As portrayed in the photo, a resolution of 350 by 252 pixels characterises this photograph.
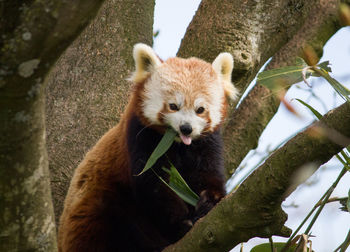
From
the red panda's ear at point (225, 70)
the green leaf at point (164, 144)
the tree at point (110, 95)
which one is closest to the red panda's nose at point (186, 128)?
the green leaf at point (164, 144)

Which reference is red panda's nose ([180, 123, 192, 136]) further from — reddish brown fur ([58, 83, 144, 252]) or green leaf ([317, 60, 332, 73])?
green leaf ([317, 60, 332, 73])

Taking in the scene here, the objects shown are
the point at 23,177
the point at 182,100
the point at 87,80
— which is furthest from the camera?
the point at 87,80

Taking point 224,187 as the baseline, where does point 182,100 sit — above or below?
above

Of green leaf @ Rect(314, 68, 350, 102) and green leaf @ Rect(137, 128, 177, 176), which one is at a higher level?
green leaf @ Rect(314, 68, 350, 102)

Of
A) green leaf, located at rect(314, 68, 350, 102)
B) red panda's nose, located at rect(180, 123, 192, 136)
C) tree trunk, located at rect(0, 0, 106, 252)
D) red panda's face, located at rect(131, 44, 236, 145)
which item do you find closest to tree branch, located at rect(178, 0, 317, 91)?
red panda's face, located at rect(131, 44, 236, 145)

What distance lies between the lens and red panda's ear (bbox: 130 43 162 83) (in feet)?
13.9

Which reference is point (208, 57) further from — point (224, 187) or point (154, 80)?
point (224, 187)

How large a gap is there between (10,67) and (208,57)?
2.75m

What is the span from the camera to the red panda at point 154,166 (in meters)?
3.76

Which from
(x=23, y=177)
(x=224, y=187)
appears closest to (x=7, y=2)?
(x=23, y=177)

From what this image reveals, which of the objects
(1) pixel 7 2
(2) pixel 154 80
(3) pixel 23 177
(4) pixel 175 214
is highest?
(1) pixel 7 2

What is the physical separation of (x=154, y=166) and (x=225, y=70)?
1053 mm

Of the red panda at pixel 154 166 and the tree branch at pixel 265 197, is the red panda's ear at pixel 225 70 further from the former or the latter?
the tree branch at pixel 265 197

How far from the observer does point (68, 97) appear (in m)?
4.83
